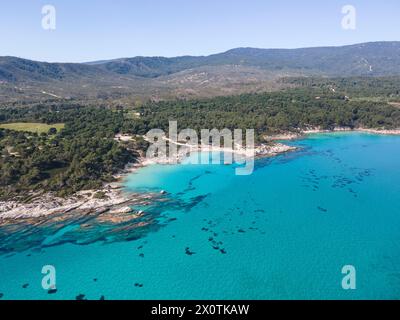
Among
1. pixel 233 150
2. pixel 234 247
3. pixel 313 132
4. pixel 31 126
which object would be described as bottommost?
pixel 234 247

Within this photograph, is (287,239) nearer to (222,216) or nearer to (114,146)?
(222,216)

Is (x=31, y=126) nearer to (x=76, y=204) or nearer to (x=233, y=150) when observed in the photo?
(x=76, y=204)

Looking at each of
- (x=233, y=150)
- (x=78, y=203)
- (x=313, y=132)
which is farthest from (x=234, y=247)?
(x=313, y=132)

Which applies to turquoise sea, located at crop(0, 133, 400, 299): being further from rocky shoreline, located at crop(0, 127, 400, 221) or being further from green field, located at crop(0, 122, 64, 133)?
green field, located at crop(0, 122, 64, 133)

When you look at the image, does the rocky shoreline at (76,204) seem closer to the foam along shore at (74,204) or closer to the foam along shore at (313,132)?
the foam along shore at (74,204)

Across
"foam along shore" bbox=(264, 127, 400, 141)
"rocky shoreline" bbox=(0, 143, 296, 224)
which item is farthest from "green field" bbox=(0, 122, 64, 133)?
"foam along shore" bbox=(264, 127, 400, 141)

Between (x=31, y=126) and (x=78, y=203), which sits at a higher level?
(x=31, y=126)

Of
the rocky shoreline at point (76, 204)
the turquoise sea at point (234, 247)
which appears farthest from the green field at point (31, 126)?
the rocky shoreline at point (76, 204)
